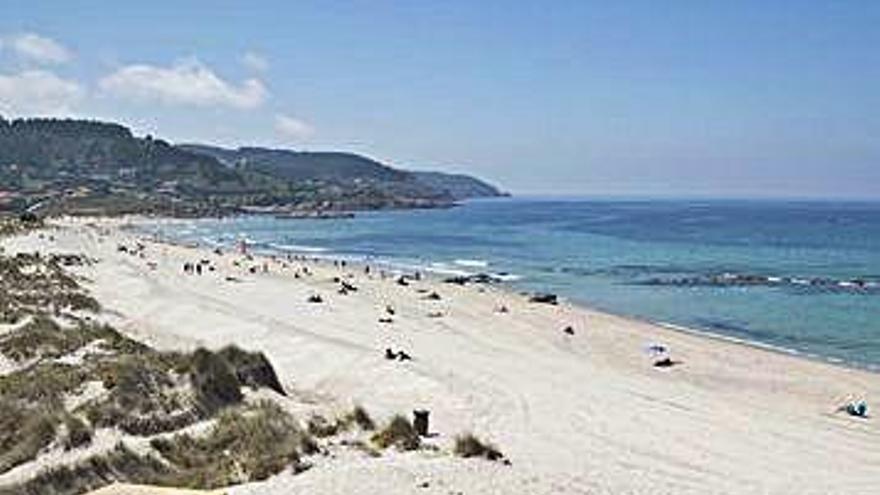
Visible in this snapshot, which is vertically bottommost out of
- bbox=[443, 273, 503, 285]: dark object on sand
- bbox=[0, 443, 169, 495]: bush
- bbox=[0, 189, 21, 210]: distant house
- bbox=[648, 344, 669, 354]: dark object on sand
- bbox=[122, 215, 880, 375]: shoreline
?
bbox=[122, 215, 880, 375]: shoreline

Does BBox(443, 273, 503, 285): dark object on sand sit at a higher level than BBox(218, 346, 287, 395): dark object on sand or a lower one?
lower

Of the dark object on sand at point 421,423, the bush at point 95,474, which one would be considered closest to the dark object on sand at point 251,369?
the dark object on sand at point 421,423

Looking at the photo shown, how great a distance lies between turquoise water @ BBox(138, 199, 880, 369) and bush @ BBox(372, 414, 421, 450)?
25.0m

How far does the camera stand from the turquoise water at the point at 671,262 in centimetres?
5055

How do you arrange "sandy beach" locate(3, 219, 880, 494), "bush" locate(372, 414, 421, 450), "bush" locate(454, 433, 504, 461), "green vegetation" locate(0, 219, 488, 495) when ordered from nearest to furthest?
"green vegetation" locate(0, 219, 488, 495)
"bush" locate(454, 433, 504, 461)
"sandy beach" locate(3, 219, 880, 494)
"bush" locate(372, 414, 421, 450)

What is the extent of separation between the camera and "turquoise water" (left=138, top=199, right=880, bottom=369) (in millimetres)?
50550

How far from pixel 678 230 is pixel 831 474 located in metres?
126

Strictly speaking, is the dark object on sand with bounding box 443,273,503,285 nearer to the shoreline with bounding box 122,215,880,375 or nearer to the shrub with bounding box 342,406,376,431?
the shoreline with bounding box 122,215,880,375

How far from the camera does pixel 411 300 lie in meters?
55.0

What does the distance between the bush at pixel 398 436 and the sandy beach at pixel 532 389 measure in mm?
619

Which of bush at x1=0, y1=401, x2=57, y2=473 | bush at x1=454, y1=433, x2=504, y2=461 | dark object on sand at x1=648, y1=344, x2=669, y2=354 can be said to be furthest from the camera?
dark object on sand at x1=648, y1=344, x2=669, y2=354

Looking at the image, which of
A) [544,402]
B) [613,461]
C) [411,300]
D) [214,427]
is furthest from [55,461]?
[411,300]

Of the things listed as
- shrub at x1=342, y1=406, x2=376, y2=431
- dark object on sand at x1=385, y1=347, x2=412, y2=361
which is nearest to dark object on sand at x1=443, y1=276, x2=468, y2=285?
dark object on sand at x1=385, y1=347, x2=412, y2=361

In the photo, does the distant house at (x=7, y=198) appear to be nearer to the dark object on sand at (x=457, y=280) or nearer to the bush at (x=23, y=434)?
the dark object on sand at (x=457, y=280)
